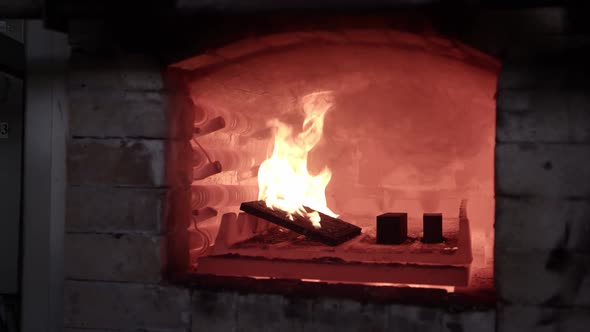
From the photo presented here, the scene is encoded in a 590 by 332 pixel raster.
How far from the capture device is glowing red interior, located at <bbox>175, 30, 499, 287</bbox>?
103 inches

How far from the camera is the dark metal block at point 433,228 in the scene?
108 inches

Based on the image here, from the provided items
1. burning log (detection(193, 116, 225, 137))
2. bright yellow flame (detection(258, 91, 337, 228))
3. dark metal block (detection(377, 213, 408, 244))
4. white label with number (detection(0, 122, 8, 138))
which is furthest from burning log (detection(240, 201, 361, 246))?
white label with number (detection(0, 122, 8, 138))

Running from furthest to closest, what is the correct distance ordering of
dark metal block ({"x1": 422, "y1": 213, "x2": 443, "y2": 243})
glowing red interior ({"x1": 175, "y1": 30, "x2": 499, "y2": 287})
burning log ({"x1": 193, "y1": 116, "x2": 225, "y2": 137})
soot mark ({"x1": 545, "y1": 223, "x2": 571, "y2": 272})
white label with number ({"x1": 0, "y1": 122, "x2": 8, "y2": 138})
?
white label with number ({"x1": 0, "y1": 122, "x2": 8, "y2": 138}) → burning log ({"x1": 193, "y1": 116, "x2": 225, "y2": 137}) → dark metal block ({"x1": 422, "y1": 213, "x2": 443, "y2": 243}) → glowing red interior ({"x1": 175, "y1": 30, "x2": 499, "y2": 287}) → soot mark ({"x1": 545, "y1": 223, "x2": 571, "y2": 272})

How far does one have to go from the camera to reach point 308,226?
2773 mm

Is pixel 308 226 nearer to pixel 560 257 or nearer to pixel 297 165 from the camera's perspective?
pixel 297 165

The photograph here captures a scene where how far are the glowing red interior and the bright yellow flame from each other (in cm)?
9

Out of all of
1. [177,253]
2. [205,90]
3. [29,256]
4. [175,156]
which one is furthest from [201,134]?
[29,256]

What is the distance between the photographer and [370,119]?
3.84 metres

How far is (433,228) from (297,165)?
1027 millimetres

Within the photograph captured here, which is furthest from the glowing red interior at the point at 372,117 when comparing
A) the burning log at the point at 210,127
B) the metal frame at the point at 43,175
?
the metal frame at the point at 43,175

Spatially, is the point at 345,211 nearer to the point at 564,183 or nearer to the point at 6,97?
the point at 564,183

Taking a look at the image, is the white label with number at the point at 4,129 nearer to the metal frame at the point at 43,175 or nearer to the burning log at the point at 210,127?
the metal frame at the point at 43,175

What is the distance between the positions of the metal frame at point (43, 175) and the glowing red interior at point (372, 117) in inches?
27.0

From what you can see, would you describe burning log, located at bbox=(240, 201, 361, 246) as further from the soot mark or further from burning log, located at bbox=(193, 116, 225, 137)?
the soot mark
